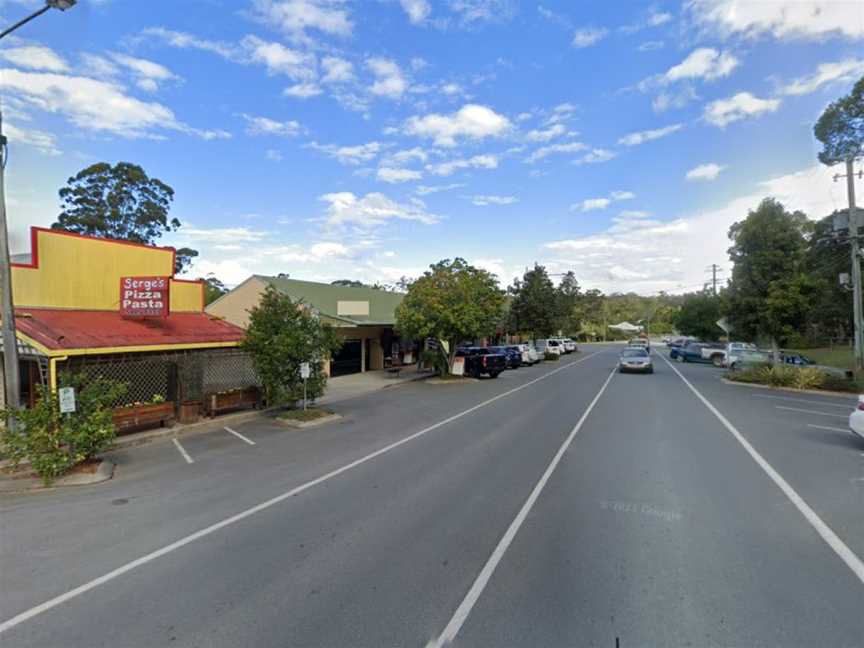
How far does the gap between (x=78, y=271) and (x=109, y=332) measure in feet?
7.54

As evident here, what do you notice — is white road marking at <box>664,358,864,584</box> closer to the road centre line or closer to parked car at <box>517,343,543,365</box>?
the road centre line

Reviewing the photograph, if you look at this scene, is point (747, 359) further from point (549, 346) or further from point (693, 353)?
point (549, 346)

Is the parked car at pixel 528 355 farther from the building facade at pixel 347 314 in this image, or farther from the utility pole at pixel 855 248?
the utility pole at pixel 855 248

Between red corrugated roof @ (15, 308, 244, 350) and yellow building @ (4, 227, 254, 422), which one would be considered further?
yellow building @ (4, 227, 254, 422)

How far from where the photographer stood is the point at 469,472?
7.97 metres

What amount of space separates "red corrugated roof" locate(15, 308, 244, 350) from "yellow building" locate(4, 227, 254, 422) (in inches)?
0.9

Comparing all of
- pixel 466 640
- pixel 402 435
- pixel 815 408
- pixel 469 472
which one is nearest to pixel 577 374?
pixel 815 408

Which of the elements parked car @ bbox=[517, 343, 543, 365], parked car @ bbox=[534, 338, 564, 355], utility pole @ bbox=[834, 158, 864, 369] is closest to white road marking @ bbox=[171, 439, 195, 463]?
utility pole @ bbox=[834, 158, 864, 369]

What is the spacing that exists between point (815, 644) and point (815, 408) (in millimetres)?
14467

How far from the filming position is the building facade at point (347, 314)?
2600 centimetres

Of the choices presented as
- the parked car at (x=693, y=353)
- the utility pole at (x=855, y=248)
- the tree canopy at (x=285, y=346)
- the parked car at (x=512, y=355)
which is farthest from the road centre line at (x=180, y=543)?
the parked car at (x=693, y=353)

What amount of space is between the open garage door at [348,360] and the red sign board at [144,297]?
546 inches

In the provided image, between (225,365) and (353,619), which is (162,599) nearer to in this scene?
(353,619)

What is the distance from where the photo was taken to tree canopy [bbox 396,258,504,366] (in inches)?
921
